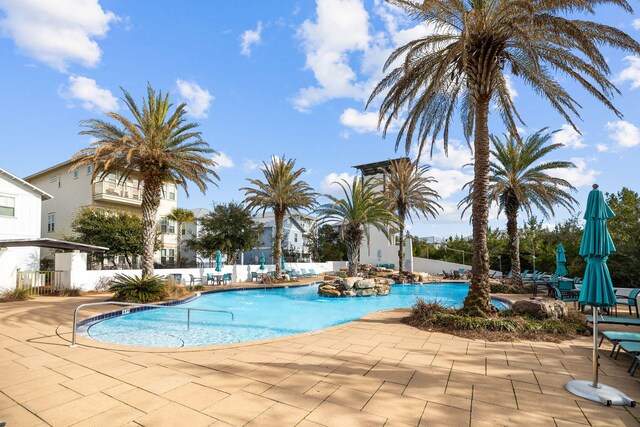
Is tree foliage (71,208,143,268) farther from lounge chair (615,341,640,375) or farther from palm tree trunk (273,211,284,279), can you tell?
lounge chair (615,341,640,375)

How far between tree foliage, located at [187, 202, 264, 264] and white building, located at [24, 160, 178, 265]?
3.76 metres

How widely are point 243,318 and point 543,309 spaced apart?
31.3 feet

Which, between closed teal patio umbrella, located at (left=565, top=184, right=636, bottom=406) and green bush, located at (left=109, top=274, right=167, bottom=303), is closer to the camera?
closed teal patio umbrella, located at (left=565, top=184, right=636, bottom=406)

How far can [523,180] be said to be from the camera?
1844 cm

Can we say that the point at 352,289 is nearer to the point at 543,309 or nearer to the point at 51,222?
the point at 543,309

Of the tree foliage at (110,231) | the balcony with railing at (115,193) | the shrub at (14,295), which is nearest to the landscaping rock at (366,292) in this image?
the shrub at (14,295)

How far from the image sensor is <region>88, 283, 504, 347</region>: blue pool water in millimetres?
9094

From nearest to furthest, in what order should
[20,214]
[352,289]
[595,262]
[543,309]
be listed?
[595,262]
[543,309]
[352,289]
[20,214]

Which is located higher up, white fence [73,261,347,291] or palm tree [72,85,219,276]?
palm tree [72,85,219,276]

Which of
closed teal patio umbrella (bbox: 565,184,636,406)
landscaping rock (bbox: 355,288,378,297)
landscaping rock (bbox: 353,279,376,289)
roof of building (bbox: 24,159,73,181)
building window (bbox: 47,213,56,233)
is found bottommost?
landscaping rock (bbox: 355,288,378,297)

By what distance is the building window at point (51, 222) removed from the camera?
91.1ft

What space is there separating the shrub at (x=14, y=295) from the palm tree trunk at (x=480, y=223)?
53.3 ft

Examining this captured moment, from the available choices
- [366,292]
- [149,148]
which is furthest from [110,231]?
[366,292]

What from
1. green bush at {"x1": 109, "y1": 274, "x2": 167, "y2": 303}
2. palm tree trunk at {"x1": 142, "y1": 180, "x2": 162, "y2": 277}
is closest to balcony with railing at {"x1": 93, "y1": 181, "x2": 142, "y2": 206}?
palm tree trunk at {"x1": 142, "y1": 180, "x2": 162, "y2": 277}
